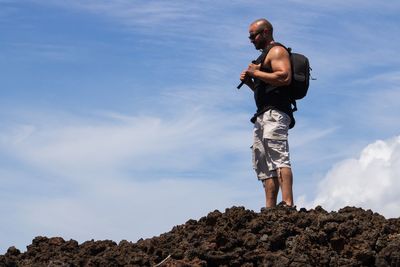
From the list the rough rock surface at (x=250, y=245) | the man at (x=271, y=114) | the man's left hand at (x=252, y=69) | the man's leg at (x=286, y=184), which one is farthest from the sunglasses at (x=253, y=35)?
the rough rock surface at (x=250, y=245)

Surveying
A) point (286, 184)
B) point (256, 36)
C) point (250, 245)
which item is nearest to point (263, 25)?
point (256, 36)

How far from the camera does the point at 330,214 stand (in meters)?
10.3

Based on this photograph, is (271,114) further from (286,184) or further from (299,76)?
(286,184)

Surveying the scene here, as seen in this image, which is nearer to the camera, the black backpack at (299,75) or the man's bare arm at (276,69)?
the man's bare arm at (276,69)

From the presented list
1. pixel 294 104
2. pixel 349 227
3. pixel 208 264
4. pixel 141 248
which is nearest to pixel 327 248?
pixel 349 227

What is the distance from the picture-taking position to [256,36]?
39.4 ft

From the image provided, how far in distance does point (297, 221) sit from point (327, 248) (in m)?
0.55

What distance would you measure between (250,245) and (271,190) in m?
2.36

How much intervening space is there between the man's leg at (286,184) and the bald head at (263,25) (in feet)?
5.94

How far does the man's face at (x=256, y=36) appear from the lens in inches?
472

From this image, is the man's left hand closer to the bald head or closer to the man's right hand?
the man's right hand

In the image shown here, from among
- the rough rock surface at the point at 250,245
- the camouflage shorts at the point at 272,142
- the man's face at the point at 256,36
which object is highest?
the man's face at the point at 256,36

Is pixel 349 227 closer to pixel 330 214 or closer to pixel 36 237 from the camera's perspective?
pixel 330 214

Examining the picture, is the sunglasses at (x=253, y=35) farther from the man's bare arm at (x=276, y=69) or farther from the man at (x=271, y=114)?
the man's bare arm at (x=276, y=69)
